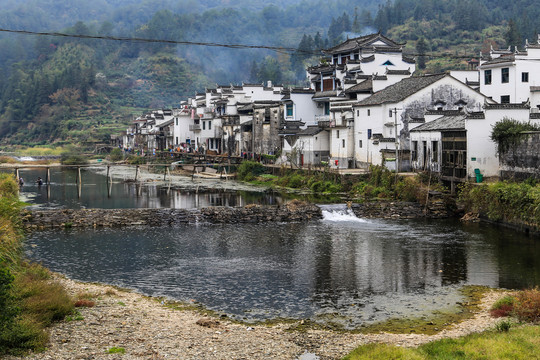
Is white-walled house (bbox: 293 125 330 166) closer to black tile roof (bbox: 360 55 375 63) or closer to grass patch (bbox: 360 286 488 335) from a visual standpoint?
black tile roof (bbox: 360 55 375 63)

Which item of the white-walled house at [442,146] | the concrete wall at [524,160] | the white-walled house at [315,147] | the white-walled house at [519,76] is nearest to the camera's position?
the concrete wall at [524,160]

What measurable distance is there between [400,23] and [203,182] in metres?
105

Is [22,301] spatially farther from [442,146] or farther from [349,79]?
[349,79]

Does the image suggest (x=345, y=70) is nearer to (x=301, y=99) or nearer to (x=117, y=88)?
(x=301, y=99)

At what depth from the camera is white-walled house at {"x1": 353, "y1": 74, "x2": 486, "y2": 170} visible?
47.9m

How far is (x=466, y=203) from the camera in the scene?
3800 cm

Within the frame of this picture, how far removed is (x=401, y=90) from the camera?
50.7m

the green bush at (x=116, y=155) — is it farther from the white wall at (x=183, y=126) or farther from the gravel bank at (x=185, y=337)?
the gravel bank at (x=185, y=337)

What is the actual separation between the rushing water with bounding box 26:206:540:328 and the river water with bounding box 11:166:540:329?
0.05m

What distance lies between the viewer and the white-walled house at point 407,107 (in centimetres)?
4794

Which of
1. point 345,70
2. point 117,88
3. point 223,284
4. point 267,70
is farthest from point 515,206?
point 117,88

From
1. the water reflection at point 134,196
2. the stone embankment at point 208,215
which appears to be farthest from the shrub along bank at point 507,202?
the water reflection at point 134,196

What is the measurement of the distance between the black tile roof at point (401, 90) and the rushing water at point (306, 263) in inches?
603

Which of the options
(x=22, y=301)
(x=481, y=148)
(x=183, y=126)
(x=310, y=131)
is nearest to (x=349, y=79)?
(x=310, y=131)
